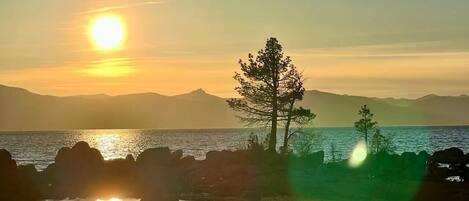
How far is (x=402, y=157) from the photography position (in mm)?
71125

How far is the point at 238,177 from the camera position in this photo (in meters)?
66.2

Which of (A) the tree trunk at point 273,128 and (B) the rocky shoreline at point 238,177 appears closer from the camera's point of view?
(B) the rocky shoreline at point 238,177

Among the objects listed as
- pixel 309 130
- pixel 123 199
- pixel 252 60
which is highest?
pixel 252 60

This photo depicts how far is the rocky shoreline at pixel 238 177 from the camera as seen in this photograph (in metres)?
58.2

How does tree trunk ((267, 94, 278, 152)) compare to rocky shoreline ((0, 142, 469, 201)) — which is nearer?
rocky shoreline ((0, 142, 469, 201))

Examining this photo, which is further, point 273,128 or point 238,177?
point 273,128

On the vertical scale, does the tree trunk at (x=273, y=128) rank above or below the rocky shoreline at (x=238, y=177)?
above

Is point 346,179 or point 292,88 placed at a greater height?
point 292,88

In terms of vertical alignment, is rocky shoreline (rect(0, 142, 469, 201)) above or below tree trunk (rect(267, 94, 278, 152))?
below

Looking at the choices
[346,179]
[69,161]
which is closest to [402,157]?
[346,179]

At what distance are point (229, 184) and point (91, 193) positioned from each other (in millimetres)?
13001

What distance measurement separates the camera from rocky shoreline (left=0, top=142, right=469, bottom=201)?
5819 centimetres

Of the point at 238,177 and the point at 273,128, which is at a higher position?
the point at 273,128

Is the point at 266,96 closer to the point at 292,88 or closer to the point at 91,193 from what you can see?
the point at 292,88
